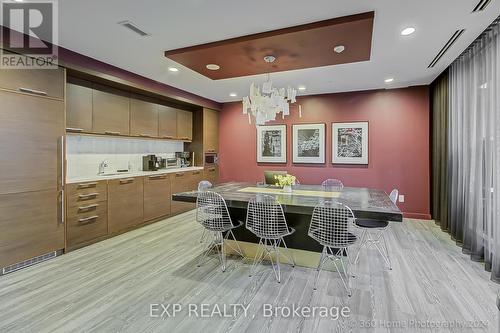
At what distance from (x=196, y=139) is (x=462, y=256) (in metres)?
5.27

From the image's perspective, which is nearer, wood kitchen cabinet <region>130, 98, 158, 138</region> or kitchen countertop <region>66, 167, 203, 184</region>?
kitchen countertop <region>66, 167, 203, 184</region>

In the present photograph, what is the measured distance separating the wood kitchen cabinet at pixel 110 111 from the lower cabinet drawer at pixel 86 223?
120 centimetres

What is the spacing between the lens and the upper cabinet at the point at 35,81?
9.27ft

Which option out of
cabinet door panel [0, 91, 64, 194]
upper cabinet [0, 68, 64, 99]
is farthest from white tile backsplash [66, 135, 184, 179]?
upper cabinet [0, 68, 64, 99]

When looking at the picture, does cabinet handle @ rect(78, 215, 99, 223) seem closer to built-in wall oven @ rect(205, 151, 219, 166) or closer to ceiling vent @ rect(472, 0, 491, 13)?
built-in wall oven @ rect(205, 151, 219, 166)

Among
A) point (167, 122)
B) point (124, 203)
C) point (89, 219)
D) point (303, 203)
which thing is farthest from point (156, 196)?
point (303, 203)

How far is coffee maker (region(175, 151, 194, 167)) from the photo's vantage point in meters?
6.02

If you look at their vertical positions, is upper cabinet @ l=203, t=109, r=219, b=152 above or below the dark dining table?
above

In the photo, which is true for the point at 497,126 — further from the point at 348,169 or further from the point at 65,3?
the point at 65,3

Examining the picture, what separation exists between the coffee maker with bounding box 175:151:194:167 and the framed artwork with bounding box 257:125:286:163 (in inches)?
63.9

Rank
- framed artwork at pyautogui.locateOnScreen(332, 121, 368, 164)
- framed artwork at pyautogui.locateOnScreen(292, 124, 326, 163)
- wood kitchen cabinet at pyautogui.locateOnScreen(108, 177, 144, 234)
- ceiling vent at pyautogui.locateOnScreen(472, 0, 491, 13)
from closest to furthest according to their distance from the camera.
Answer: ceiling vent at pyautogui.locateOnScreen(472, 0, 491, 13)
wood kitchen cabinet at pyautogui.locateOnScreen(108, 177, 144, 234)
framed artwork at pyautogui.locateOnScreen(332, 121, 368, 164)
framed artwork at pyautogui.locateOnScreen(292, 124, 326, 163)

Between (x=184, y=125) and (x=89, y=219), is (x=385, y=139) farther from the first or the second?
(x=89, y=219)

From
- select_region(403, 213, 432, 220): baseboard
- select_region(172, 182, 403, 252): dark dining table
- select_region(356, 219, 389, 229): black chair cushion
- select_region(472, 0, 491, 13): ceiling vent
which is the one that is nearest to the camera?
select_region(472, 0, 491, 13): ceiling vent

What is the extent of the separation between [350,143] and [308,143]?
34.6 inches
